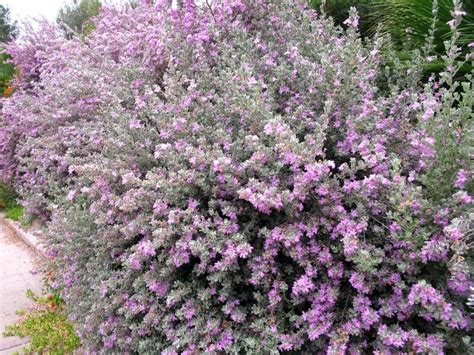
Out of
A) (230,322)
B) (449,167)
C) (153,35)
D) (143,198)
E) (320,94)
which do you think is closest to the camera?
(449,167)

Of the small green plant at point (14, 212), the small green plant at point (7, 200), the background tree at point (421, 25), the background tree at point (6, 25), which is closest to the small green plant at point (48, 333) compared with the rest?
the background tree at point (421, 25)

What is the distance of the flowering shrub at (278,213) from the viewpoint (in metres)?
2.00

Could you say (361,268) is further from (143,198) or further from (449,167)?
(143,198)

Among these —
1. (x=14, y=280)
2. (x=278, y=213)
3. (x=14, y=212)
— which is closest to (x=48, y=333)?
(x=14, y=280)

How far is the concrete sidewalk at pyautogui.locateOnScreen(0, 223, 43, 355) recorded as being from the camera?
3.71 meters

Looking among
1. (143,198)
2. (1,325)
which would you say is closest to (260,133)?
(143,198)

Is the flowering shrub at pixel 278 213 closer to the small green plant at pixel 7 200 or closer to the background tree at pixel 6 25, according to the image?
the small green plant at pixel 7 200

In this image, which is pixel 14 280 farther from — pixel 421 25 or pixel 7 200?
pixel 421 25

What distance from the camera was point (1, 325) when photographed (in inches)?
155

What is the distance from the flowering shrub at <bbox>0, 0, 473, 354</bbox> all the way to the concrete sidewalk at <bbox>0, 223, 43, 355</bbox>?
0.85m

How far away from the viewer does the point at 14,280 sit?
4.86 meters

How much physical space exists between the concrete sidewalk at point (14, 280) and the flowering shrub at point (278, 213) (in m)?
0.85

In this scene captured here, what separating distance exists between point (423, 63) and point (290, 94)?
96 cm

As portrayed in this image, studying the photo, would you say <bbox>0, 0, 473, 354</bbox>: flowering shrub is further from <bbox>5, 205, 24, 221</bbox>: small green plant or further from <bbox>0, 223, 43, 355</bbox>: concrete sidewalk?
<bbox>5, 205, 24, 221</bbox>: small green plant
